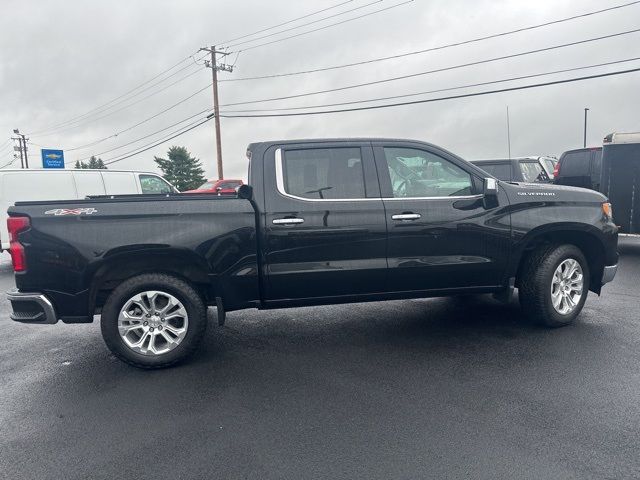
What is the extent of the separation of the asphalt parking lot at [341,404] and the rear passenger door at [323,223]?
695 mm

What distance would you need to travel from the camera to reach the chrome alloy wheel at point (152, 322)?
13.5 ft

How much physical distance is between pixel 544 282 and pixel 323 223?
2.40 metres

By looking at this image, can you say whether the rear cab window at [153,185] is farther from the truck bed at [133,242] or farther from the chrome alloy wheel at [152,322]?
the chrome alloy wheel at [152,322]

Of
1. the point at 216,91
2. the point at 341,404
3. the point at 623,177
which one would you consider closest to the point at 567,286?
the point at 341,404

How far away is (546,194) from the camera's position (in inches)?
192

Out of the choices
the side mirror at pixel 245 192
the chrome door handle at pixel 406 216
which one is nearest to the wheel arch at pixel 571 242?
the chrome door handle at pixel 406 216

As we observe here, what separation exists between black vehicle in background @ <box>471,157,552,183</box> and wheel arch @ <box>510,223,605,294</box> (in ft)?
23.3

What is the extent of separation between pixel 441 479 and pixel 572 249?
3.37 meters

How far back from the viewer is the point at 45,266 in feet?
13.0

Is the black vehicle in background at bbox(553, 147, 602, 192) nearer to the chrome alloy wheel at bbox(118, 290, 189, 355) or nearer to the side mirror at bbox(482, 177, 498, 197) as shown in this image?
the side mirror at bbox(482, 177, 498, 197)

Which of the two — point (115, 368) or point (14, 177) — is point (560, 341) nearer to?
point (115, 368)

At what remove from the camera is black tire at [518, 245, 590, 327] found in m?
4.88

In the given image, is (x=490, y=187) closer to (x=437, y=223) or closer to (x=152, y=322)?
(x=437, y=223)

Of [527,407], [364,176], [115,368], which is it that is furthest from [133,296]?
[527,407]
